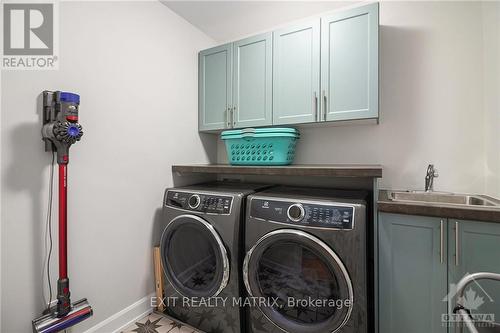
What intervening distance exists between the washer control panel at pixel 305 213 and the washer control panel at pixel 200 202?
185mm

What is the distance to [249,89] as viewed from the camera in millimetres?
1949

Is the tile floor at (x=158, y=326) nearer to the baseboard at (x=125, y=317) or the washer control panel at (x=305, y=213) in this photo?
the baseboard at (x=125, y=317)

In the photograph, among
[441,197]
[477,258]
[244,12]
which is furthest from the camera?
[244,12]

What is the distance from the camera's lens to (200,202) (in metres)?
1.56

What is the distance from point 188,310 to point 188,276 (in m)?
0.24

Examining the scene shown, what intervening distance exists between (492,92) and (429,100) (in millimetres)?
315

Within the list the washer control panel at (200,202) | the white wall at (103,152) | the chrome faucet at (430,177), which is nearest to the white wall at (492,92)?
the chrome faucet at (430,177)

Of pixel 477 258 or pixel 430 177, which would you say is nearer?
pixel 477 258

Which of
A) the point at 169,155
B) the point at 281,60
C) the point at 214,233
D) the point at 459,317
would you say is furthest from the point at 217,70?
the point at 459,317

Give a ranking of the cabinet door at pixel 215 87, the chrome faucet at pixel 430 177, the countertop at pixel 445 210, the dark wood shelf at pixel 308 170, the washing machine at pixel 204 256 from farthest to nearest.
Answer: the cabinet door at pixel 215 87
the chrome faucet at pixel 430 177
the washing machine at pixel 204 256
the dark wood shelf at pixel 308 170
the countertop at pixel 445 210

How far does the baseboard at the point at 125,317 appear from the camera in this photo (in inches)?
58.0

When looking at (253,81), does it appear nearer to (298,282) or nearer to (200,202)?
(200,202)
